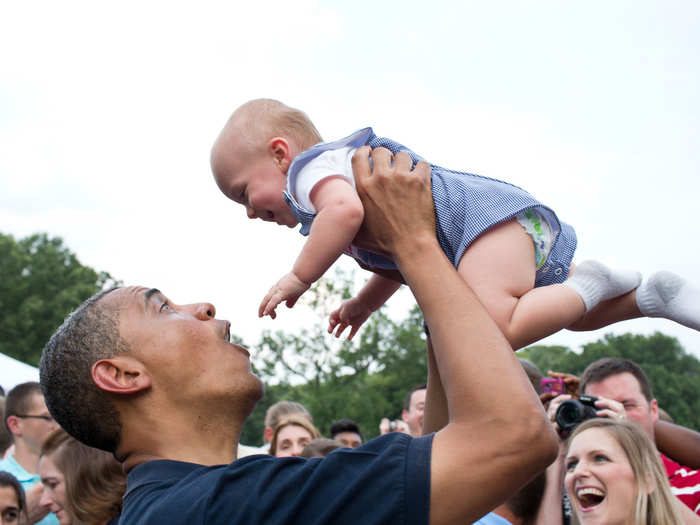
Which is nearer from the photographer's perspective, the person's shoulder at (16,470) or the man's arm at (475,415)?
the man's arm at (475,415)

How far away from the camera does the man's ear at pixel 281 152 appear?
2.80 m

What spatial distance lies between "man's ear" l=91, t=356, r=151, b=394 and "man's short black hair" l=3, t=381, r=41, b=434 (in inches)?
158

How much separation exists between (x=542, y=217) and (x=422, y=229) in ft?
2.37

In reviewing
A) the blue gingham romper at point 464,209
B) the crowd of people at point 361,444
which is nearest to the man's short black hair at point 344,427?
the crowd of people at point 361,444

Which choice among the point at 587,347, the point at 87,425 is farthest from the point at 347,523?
the point at 587,347

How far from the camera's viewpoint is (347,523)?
1679mm

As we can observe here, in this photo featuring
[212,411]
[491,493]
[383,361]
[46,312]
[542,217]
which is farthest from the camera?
[383,361]

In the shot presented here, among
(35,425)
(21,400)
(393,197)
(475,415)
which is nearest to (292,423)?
(35,425)

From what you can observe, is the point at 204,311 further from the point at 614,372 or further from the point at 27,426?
the point at 27,426

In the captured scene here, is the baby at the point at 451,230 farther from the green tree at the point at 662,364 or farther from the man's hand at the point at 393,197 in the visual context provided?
the green tree at the point at 662,364

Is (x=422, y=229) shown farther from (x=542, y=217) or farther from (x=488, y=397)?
(x=542, y=217)

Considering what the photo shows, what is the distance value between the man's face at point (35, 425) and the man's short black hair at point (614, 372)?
4.11m

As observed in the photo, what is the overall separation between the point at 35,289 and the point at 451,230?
4068 cm

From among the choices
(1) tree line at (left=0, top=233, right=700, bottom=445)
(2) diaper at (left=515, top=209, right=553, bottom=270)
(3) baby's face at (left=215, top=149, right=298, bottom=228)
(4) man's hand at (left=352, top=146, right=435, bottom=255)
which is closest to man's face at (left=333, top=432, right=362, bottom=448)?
(3) baby's face at (left=215, top=149, right=298, bottom=228)
